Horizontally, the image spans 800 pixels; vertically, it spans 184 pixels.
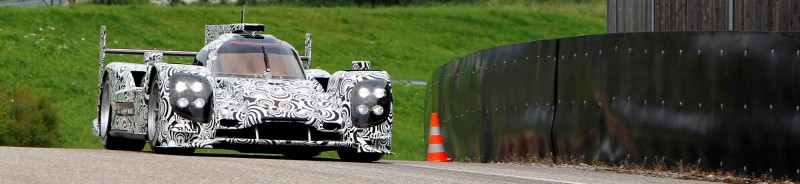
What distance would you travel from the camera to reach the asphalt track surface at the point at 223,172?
33.7ft

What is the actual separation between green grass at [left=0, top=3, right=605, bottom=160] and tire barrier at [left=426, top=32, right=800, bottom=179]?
18038 mm

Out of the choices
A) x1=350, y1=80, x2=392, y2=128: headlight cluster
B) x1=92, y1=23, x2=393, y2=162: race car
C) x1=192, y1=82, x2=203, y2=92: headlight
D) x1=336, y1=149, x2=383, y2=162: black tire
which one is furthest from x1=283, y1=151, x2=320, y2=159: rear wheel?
x1=192, y1=82, x2=203, y2=92: headlight

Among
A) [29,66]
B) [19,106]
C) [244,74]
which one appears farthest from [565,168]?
[29,66]

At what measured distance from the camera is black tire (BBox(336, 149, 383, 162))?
1474 centimetres

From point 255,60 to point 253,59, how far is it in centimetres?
2

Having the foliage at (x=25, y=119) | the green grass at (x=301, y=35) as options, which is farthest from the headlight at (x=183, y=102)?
the green grass at (x=301, y=35)

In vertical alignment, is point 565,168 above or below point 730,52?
below

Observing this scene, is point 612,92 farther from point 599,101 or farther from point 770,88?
point 770,88

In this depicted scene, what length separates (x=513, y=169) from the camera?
13.7m

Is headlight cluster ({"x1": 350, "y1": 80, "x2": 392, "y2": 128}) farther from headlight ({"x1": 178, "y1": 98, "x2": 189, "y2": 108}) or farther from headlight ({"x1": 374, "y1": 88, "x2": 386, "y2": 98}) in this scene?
headlight ({"x1": 178, "y1": 98, "x2": 189, "y2": 108})

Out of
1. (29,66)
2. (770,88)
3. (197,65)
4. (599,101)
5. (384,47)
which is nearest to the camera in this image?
(770,88)

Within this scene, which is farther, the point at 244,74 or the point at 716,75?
the point at 244,74

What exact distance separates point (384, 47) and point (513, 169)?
45825 millimetres

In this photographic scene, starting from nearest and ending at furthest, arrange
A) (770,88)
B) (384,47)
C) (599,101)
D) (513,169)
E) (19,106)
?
(770,88)
(513,169)
(599,101)
(19,106)
(384,47)
